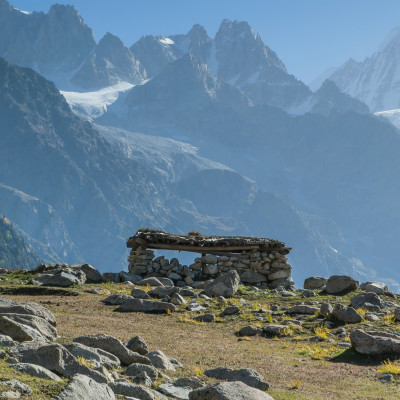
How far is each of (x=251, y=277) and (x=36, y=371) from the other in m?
22.4

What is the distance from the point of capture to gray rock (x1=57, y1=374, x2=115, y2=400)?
7.12 m

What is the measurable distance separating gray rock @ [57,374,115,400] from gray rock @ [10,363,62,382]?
595mm

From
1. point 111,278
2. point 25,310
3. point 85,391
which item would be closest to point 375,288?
point 111,278

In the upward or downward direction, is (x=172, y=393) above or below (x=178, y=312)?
below

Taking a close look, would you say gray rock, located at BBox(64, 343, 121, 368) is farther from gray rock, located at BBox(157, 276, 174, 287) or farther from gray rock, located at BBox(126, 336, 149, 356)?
gray rock, located at BBox(157, 276, 174, 287)

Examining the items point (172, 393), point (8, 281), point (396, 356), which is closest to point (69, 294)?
point (8, 281)

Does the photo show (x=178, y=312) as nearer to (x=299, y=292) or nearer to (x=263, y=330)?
(x=263, y=330)

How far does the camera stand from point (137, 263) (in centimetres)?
3073

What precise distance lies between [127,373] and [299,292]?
17.7 metres

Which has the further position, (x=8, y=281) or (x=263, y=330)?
(x=8, y=281)

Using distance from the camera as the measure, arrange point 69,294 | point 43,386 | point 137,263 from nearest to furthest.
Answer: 1. point 43,386
2. point 69,294
3. point 137,263

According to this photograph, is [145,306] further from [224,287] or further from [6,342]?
[6,342]

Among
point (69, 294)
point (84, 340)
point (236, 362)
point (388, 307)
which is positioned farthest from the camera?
point (69, 294)

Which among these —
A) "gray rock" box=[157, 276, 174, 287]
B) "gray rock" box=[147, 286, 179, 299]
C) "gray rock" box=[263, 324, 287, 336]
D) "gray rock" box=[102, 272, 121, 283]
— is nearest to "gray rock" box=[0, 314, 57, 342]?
"gray rock" box=[263, 324, 287, 336]
